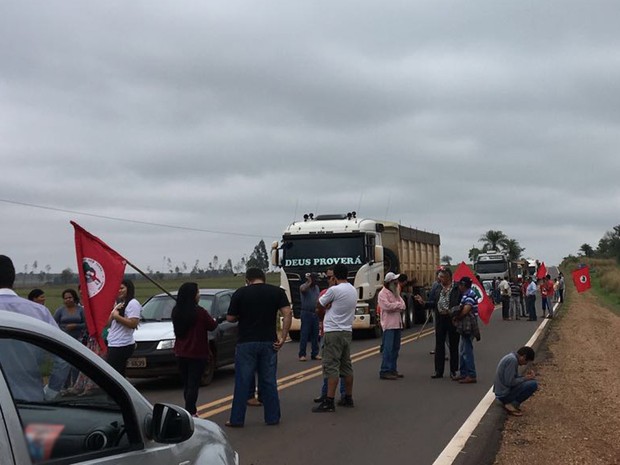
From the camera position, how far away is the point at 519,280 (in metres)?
34.0

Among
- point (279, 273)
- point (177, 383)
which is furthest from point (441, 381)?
point (279, 273)

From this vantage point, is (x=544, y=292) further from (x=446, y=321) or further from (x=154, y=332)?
(x=154, y=332)

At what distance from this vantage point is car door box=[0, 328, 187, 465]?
8.71 ft

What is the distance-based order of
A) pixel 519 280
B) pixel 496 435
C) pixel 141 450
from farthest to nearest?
pixel 519 280
pixel 496 435
pixel 141 450

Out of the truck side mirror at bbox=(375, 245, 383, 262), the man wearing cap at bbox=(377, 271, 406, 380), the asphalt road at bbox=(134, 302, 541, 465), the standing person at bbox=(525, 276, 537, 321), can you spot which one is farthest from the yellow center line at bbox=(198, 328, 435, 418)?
the standing person at bbox=(525, 276, 537, 321)

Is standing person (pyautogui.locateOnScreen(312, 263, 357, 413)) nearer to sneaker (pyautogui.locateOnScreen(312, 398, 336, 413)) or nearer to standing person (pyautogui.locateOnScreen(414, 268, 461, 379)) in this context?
sneaker (pyautogui.locateOnScreen(312, 398, 336, 413))

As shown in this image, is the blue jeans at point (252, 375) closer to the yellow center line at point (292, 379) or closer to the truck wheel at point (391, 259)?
the yellow center line at point (292, 379)

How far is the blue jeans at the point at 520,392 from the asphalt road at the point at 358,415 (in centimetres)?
54

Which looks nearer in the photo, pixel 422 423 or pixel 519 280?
pixel 422 423

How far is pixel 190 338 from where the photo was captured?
8734 mm

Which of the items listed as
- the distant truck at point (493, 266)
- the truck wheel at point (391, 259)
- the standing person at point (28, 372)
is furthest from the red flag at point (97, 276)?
the distant truck at point (493, 266)

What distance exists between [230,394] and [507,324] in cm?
1861

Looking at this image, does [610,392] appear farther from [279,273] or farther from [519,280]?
[519,280]

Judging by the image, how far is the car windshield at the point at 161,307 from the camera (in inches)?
532
